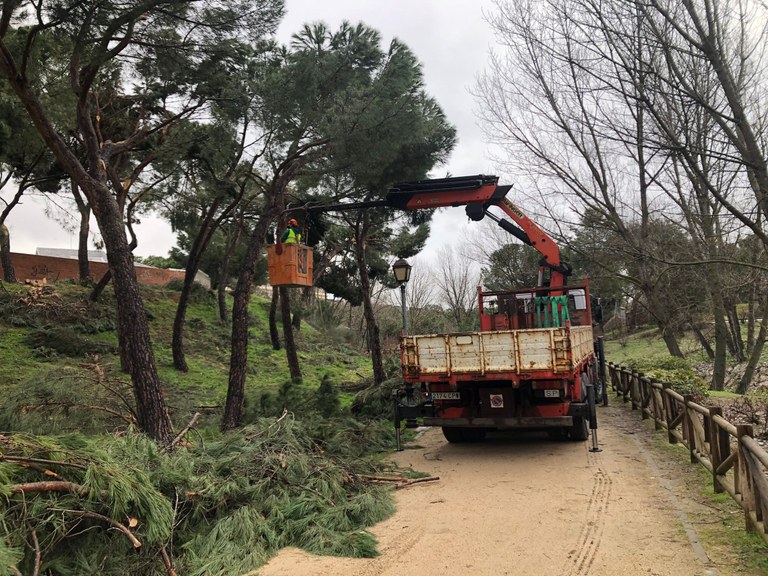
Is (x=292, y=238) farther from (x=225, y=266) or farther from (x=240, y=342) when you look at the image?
(x=225, y=266)

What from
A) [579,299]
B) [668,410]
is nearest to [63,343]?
[579,299]

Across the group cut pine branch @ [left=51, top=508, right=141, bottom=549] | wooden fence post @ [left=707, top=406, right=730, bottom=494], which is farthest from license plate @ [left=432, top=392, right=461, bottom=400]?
cut pine branch @ [left=51, top=508, right=141, bottom=549]

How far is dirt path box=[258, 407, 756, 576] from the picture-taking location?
447 centimetres

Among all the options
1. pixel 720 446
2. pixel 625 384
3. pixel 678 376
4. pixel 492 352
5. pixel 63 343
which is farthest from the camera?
pixel 63 343

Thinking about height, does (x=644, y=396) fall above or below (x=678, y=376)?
below

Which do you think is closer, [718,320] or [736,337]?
[718,320]

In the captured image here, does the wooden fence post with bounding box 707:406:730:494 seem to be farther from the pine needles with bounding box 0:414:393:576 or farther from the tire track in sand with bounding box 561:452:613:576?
the pine needles with bounding box 0:414:393:576

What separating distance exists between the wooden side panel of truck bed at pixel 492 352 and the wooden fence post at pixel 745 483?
110 inches

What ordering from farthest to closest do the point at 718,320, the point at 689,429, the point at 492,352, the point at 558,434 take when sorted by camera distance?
the point at 718,320, the point at 558,434, the point at 492,352, the point at 689,429

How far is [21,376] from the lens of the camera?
13.4m

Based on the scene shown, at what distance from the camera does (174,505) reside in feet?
16.2

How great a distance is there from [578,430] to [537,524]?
416 centimetres

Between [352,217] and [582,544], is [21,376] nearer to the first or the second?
[352,217]

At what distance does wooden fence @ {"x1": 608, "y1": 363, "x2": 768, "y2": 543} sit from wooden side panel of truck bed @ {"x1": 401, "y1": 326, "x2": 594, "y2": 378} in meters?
1.65
